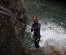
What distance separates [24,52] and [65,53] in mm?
1570

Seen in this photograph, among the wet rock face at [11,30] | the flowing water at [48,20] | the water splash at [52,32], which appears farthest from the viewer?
the water splash at [52,32]

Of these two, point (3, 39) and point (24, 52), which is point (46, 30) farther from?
point (3, 39)

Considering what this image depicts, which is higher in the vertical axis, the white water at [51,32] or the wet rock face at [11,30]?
the wet rock face at [11,30]

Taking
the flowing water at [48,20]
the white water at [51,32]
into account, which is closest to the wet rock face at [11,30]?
the flowing water at [48,20]

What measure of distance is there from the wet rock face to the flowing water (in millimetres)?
3266

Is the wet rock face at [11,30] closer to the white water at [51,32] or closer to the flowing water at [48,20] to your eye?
the flowing water at [48,20]

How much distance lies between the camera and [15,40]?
6711mm

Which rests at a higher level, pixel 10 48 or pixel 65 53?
pixel 10 48

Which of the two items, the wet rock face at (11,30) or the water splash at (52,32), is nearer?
the wet rock face at (11,30)

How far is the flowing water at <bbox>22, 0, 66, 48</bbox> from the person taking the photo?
1212 centimetres

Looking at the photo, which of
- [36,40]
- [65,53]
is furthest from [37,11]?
[65,53]

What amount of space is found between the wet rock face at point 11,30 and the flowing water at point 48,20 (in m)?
3.27

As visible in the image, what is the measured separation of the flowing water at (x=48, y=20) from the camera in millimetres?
12125

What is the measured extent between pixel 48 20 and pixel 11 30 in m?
9.27
